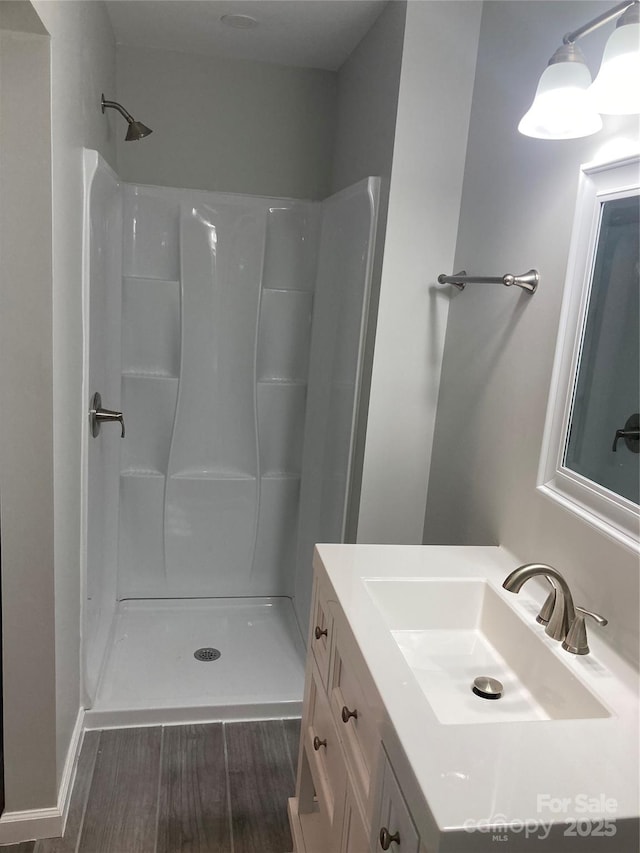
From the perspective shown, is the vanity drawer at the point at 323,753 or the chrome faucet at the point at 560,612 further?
the vanity drawer at the point at 323,753

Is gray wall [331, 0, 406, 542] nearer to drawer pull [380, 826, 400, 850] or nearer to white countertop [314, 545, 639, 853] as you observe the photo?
white countertop [314, 545, 639, 853]

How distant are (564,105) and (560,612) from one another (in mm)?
957

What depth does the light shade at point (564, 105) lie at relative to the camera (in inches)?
49.4

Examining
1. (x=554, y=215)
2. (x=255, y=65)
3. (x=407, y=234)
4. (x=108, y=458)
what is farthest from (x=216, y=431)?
(x=554, y=215)

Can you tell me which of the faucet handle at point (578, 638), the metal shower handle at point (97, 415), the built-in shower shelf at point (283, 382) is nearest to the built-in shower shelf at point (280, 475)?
the built-in shower shelf at point (283, 382)

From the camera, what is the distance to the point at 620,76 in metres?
1.16

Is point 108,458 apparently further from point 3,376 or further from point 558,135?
point 558,135

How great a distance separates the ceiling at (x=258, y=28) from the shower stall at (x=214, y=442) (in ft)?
1.76

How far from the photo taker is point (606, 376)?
4.59ft

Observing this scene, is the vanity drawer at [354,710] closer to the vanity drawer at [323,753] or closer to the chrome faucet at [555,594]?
the vanity drawer at [323,753]

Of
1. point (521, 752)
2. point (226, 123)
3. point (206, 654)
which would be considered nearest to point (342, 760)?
point (521, 752)

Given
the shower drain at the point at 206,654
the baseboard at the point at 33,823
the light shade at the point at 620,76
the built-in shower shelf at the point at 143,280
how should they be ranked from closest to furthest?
the light shade at the point at 620,76, the baseboard at the point at 33,823, the shower drain at the point at 206,654, the built-in shower shelf at the point at 143,280

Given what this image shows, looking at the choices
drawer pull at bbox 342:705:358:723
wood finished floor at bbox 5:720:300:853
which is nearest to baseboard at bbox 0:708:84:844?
wood finished floor at bbox 5:720:300:853

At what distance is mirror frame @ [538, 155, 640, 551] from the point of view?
4.27ft
